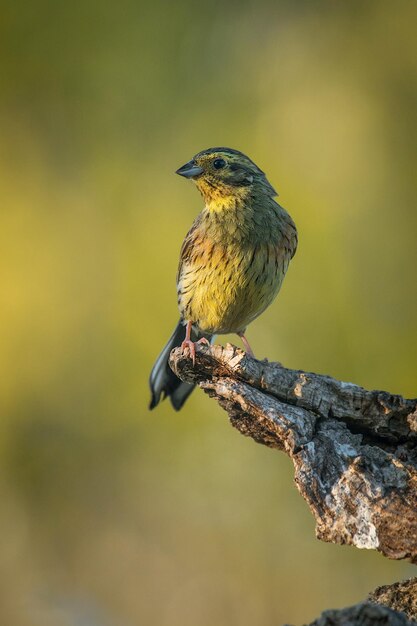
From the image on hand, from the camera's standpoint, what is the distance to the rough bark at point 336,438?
3.40m

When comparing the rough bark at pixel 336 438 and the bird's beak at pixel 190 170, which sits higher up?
the bird's beak at pixel 190 170

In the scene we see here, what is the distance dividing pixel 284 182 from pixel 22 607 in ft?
14.3

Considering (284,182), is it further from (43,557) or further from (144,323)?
(43,557)

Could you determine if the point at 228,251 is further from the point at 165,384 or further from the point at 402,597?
the point at 402,597

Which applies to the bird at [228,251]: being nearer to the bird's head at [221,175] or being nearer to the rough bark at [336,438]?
the bird's head at [221,175]

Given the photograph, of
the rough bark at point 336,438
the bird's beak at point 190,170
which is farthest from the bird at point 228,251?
the rough bark at point 336,438

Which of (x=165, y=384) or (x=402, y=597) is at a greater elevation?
(x=165, y=384)

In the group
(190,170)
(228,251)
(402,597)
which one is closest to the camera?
(402,597)

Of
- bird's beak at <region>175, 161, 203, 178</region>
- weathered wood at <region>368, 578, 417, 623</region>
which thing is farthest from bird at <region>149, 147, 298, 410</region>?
weathered wood at <region>368, 578, 417, 623</region>

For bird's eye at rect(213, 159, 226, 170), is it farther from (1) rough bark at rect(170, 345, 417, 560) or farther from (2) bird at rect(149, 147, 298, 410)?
(1) rough bark at rect(170, 345, 417, 560)

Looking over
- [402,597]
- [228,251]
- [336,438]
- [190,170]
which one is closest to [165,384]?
[228,251]

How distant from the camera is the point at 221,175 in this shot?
6.35 meters

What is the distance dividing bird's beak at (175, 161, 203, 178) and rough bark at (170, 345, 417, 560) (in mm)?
2112

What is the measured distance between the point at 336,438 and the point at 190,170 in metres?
2.95
